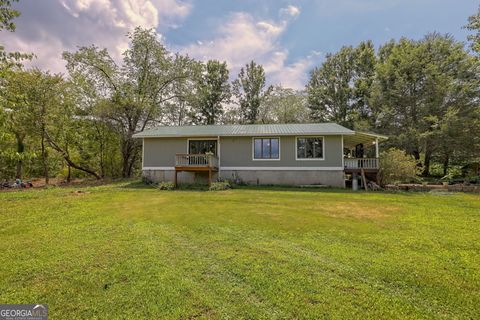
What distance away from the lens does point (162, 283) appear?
132 inches

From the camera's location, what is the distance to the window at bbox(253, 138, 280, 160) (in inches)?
594

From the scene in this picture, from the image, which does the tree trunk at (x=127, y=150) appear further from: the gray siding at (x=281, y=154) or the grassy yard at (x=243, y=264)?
the grassy yard at (x=243, y=264)

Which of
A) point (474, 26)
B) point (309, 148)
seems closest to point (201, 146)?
point (309, 148)

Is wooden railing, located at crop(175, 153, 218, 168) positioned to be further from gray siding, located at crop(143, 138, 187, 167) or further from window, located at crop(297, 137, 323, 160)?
window, located at crop(297, 137, 323, 160)

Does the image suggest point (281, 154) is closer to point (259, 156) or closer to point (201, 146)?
point (259, 156)

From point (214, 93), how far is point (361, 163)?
75.9 ft

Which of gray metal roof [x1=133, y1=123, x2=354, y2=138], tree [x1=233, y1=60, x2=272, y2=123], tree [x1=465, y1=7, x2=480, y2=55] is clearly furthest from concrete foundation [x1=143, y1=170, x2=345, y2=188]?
tree [x1=233, y1=60, x2=272, y2=123]

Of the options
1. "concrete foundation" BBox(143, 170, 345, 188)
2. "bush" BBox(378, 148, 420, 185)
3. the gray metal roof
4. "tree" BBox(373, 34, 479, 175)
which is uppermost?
"tree" BBox(373, 34, 479, 175)

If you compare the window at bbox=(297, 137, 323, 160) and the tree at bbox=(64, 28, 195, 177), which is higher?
the tree at bbox=(64, 28, 195, 177)

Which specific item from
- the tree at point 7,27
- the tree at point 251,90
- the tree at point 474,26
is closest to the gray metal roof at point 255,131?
the tree at point 474,26

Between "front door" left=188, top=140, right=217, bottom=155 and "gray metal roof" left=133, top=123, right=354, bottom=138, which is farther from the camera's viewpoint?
"front door" left=188, top=140, right=217, bottom=155

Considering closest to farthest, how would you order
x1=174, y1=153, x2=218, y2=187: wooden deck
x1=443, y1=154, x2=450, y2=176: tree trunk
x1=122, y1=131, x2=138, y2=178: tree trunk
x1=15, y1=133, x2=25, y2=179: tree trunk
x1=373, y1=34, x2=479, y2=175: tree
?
x1=174, y1=153, x2=218, y2=187: wooden deck → x1=15, y1=133, x2=25, y2=179: tree trunk → x1=373, y1=34, x2=479, y2=175: tree → x1=122, y1=131, x2=138, y2=178: tree trunk → x1=443, y1=154, x2=450, y2=176: tree trunk

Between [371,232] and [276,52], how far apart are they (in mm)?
18793

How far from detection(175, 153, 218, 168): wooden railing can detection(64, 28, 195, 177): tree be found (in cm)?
747
